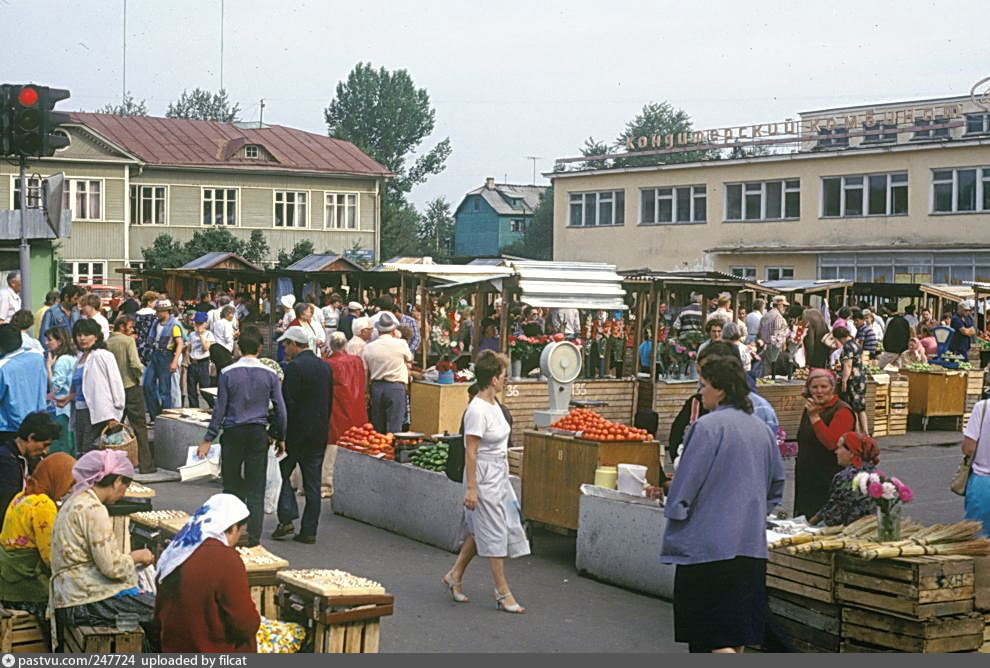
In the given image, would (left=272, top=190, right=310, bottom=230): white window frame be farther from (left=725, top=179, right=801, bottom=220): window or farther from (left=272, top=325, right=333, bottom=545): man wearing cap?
(left=272, top=325, right=333, bottom=545): man wearing cap

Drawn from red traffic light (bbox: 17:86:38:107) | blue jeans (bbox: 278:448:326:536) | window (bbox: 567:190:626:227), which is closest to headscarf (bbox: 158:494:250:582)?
blue jeans (bbox: 278:448:326:536)

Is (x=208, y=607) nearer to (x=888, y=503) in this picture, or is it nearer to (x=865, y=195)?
(x=888, y=503)

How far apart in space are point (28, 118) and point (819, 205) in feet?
137

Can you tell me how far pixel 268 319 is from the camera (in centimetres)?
3534

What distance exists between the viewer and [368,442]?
13133 mm

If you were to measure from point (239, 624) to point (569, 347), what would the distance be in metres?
9.88

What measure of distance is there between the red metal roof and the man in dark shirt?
50161 mm

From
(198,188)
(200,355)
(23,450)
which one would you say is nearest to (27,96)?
(23,450)

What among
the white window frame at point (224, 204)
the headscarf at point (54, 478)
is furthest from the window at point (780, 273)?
the headscarf at point (54, 478)

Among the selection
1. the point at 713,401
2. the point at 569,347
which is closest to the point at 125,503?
the point at 713,401

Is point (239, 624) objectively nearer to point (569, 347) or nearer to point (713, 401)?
point (713, 401)

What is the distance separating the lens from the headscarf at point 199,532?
238 inches

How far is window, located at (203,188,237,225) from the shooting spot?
59.9 m

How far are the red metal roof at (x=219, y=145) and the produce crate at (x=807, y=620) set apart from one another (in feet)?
172
